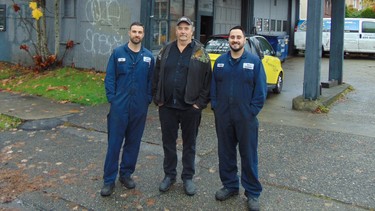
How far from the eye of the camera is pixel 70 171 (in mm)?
5145

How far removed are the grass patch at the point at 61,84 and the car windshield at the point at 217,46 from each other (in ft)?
8.64

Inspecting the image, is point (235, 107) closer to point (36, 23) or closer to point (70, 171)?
point (70, 171)

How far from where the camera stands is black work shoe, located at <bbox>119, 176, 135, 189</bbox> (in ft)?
15.0

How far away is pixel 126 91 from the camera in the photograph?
172 inches

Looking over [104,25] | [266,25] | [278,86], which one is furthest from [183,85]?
[266,25]

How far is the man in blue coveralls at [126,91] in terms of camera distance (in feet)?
14.3

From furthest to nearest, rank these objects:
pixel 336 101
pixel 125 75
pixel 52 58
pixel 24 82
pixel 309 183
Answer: pixel 52 58, pixel 24 82, pixel 336 101, pixel 309 183, pixel 125 75

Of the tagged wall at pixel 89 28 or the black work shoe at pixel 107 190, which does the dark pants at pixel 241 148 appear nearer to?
the black work shoe at pixel 107 190

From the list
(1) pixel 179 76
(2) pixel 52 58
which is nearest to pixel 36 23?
(2) pixel 52 58

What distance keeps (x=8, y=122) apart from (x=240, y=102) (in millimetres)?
5032

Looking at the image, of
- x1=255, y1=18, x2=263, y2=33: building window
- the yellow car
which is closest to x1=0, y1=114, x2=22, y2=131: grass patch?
the yellow car

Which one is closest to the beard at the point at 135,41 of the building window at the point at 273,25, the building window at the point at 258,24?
the building window at the point at 258,24

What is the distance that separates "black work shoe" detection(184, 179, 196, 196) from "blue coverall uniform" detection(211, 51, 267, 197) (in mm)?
481

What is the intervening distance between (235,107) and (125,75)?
119 centimetres
